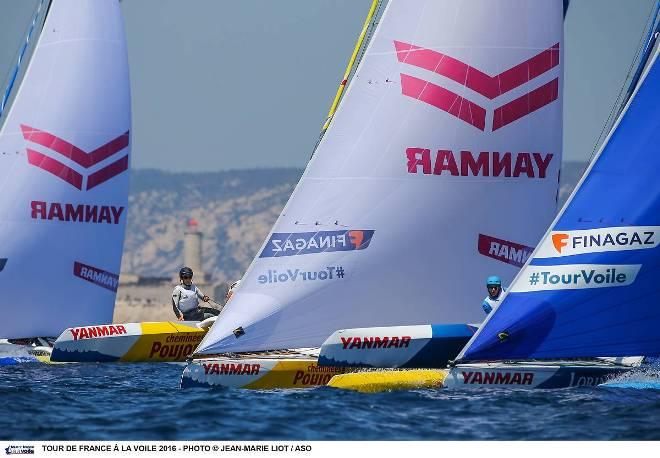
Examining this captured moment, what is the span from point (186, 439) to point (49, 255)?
47.7 feet

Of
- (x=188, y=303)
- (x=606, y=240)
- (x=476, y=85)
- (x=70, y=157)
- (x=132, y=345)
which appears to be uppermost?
(x=476, y=85)

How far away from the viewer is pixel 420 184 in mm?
23594

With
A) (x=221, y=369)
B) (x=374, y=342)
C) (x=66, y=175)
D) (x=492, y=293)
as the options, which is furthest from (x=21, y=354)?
(x=492, y=293)

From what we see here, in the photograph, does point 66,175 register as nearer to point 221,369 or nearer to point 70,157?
point 70,157

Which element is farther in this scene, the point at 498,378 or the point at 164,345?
the point at 164,345

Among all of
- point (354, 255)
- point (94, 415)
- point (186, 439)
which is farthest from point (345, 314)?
point (186, 439)

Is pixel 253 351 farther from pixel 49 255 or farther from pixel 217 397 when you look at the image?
pixel 49 255

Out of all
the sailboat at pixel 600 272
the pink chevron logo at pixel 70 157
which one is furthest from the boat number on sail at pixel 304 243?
the pink chevron logo at pixel 70 157

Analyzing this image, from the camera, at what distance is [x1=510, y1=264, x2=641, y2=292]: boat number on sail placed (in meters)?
20.9

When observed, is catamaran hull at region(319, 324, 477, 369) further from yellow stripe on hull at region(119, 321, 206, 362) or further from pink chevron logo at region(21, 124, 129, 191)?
pink chevron logo at region(21, 124, 129, 191)

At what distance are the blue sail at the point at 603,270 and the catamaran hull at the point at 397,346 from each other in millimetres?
1416

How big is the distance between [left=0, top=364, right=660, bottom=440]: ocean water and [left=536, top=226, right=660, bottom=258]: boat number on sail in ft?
6.68

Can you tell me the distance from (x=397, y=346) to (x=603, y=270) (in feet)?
11.2
